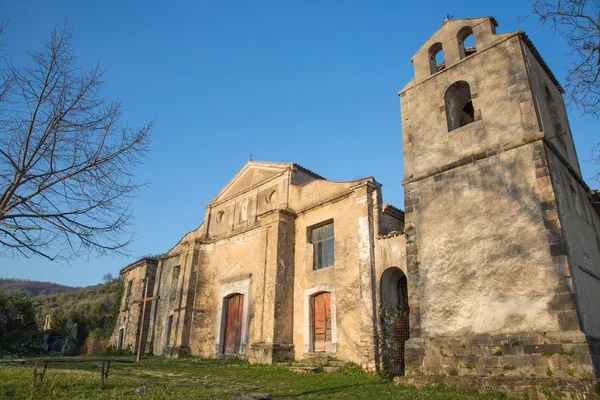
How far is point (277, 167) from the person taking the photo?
18156 mm

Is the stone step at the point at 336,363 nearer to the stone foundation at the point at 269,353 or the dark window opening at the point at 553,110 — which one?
the stone foundation at the point at 269,353

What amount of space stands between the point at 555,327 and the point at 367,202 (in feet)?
22.8

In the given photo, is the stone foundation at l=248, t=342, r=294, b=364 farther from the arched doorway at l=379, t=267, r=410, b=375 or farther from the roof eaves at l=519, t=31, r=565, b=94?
the roof eaves at l=519, t=31, r=565, b=94

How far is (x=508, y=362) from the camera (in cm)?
789

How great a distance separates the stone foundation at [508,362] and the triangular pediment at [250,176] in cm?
1029

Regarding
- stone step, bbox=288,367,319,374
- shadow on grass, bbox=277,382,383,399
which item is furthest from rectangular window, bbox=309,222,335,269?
shadow on grass, bbox=277,382,383,399

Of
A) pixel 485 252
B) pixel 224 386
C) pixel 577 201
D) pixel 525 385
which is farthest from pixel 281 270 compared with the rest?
pixel 577 201

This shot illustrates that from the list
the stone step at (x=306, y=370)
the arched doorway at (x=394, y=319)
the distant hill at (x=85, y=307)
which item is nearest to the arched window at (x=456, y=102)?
the arched doorway at (x=394, y=319)

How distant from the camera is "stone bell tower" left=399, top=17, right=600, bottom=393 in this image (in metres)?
7.73

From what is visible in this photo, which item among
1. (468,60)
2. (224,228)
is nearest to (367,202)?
(468,60)

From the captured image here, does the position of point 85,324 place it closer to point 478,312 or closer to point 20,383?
point 20,383

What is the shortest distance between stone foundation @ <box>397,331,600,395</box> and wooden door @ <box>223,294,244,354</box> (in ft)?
30.7

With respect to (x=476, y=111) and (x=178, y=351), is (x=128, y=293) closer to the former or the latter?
(x=178, y=351)

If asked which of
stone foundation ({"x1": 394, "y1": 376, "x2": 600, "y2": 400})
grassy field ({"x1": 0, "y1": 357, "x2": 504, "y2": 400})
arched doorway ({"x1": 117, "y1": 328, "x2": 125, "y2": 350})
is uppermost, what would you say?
arched doorway ({"x1": 117, "y1": 328, "x2": 125, "y2": 350})
